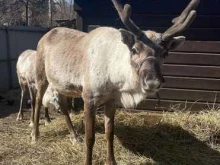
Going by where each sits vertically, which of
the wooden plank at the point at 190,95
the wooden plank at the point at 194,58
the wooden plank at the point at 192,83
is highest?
the wooden plank at the point at 194,58

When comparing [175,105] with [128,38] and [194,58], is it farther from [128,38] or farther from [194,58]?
[128,38]

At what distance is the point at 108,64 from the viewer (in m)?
4.45

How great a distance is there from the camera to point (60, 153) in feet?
17.1

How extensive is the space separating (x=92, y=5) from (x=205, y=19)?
6.27 feet

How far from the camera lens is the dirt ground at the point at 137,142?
5059mm

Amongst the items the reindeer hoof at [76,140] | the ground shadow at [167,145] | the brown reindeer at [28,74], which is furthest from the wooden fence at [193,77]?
the brown reindeer at [28,74]

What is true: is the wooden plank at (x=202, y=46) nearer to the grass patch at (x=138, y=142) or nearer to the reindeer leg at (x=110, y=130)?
the grass patch at (x=138, y=142)

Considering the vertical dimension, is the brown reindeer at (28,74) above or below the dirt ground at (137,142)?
above

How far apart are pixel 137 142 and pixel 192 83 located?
1463mm

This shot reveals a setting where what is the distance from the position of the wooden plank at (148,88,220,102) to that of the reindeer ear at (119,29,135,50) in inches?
99.6

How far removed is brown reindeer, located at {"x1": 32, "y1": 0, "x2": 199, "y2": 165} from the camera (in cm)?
391

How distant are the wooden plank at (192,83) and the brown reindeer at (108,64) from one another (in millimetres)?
1765

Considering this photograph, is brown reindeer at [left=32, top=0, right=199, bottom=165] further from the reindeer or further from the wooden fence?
the wooden fence

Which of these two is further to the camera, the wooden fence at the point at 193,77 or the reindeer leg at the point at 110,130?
the wooden fence at the point at 193,77
